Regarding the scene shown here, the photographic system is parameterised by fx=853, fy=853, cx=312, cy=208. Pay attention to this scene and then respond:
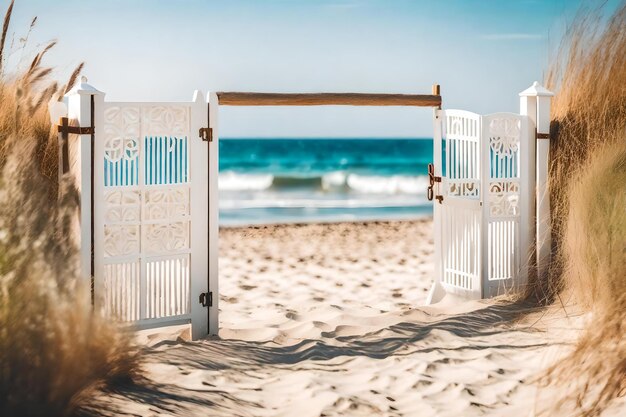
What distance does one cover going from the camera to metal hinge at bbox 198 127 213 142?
230 inches

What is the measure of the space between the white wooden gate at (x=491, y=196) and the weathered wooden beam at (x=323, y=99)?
0.73 ft

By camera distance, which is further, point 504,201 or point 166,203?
point 504,201

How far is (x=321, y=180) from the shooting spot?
28047 millimetres

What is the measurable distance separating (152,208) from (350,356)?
65.2 inches

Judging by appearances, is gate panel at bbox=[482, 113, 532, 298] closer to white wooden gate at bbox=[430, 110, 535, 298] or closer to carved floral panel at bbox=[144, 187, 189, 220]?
white wooden gate at bbox=[430, 110, 535, 298]

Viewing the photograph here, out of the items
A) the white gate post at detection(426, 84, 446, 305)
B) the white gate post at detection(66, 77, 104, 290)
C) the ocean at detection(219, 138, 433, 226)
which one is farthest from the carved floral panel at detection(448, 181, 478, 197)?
the ocean at detection(219, 138, 433, 226)

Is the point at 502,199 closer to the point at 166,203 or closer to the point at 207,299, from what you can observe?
the point at 207,299

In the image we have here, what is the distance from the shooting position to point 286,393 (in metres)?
4.62

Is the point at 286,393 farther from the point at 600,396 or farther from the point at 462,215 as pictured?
the point at 462,215

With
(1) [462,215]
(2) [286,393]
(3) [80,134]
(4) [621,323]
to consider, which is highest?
(3) [80,134]

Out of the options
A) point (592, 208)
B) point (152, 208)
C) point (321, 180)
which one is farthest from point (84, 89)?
point (321, 180)

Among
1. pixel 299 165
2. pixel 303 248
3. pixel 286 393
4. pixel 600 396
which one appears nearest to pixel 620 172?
pixel 600 396

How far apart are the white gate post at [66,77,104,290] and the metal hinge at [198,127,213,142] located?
2.28 feet

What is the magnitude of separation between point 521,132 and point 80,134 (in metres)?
3.49
